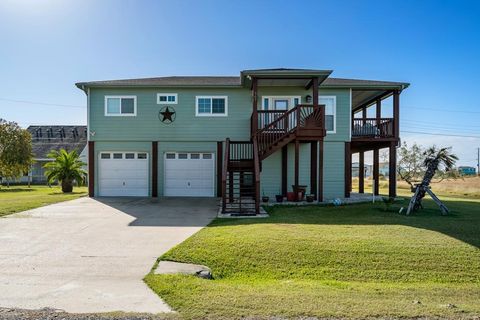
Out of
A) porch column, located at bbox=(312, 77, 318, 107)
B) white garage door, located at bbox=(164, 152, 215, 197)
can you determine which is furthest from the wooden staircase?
white garage door, located at bbox=(164, 152, 215, 197)

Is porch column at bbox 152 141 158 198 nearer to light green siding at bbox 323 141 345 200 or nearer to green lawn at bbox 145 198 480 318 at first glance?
green lawn at bbox 145 198 480 318

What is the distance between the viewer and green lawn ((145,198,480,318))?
358cm

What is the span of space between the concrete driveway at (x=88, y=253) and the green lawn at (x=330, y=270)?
47cm

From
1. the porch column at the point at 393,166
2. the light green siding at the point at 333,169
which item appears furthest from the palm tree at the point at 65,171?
the porch column at the point at 393,166

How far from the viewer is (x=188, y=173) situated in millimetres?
14547

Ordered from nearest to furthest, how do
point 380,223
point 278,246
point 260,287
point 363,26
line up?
point 260,287, point 278,246, point 380,223, point 363,26

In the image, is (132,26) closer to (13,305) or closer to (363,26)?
(363,26)

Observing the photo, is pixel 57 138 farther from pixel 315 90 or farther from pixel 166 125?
pixel 315 90

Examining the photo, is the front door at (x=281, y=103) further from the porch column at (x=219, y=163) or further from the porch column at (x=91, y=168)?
the porch column at (x=91, y=168)

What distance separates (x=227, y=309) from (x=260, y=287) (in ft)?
2.93

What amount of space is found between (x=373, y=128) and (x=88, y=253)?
43.7 feet

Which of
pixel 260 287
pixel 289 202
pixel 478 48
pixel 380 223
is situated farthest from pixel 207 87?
pixel 478 48

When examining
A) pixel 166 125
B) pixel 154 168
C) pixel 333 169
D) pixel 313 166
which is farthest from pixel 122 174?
pixel 333 169

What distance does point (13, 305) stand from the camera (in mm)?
3631
